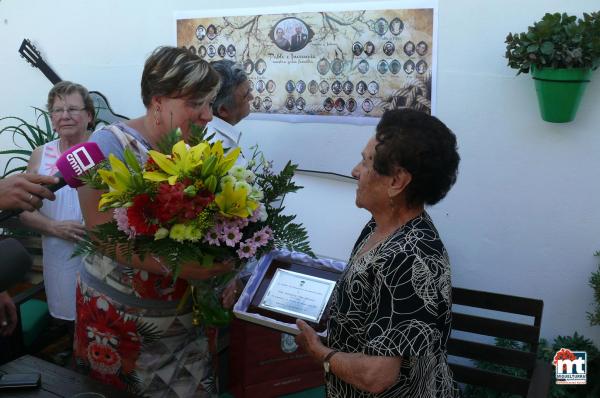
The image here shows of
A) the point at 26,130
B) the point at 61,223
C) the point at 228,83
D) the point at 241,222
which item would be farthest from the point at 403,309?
the point at 26,130

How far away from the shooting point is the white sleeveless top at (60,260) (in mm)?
3492

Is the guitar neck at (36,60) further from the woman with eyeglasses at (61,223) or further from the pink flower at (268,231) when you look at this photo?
the pink flower at (268,231)

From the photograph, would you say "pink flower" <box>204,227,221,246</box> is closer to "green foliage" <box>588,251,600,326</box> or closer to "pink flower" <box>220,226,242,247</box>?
"pink flower" <box>220,226,242,247</box>

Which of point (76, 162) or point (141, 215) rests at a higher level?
point (76, 162)

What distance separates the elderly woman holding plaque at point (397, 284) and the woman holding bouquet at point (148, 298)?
1.80ft

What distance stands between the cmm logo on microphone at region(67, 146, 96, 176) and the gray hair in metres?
1.37

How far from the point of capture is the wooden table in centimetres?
185

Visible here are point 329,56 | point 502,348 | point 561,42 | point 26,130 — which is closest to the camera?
point 502,348

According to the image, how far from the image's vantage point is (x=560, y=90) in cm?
285

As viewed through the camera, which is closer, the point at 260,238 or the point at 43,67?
the point at 260,238

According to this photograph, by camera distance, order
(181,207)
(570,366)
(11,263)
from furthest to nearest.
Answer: (570,366) → (181,207) → (11,263)

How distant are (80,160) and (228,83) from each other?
4.90 ft

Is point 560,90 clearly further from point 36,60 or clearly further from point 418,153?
point 36,60

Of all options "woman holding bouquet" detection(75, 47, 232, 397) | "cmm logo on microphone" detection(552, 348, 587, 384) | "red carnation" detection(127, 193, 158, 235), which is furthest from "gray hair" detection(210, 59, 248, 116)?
"cmm logo on microphone" detection(552, 348, 587, 384)
